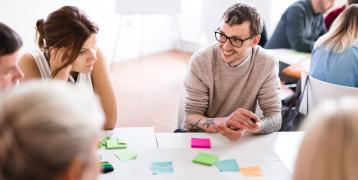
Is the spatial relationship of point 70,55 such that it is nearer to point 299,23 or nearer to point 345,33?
point 345,33

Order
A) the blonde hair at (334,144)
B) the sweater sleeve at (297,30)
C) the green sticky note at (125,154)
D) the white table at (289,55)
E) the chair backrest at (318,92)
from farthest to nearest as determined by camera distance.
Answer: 1. the sweater sleeve at (297,30)
2. the white table at (289,55)
3. the chair backrest at (318,92)
4. the green sticky note at (125,154)
5. the blonde hair at (334,144)

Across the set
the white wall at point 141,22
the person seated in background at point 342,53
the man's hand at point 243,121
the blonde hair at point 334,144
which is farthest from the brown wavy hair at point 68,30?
the white wall at point 141,22

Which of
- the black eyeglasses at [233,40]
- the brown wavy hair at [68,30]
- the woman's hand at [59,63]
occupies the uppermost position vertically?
the brown wavy hair at [68,30]

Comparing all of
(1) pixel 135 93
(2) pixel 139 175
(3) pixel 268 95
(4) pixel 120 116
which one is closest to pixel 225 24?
(3) pixel 268 95

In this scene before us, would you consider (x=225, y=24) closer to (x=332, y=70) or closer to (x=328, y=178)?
(x=332, y=70)

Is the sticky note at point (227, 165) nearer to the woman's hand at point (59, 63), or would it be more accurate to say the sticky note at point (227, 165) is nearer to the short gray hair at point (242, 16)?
the short gray hair at point (242, 16)

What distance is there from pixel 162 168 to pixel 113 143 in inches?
11.4

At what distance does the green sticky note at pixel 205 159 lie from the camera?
5.55 ft

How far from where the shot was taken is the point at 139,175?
159 cm

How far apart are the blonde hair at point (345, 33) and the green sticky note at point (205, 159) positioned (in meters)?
1.37

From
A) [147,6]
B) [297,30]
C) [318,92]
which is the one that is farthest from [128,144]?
[147,6]

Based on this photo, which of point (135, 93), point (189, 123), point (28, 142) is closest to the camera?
point (28, 142)

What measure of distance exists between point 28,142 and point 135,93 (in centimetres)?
380

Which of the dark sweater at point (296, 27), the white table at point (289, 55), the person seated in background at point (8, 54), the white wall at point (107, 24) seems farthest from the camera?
the white wall at point (107, 24)
